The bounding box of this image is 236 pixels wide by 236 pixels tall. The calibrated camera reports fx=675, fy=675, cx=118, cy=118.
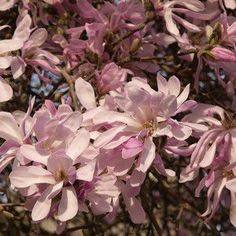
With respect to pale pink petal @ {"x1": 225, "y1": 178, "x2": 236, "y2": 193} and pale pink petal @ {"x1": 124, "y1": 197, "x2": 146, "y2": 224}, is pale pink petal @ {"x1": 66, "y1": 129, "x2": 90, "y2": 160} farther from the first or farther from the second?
pale pink petal @ {"x1": 225, "y1": 178, "x2": 236, "y2": 193}

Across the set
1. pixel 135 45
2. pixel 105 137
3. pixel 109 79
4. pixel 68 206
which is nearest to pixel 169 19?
pixel 135 45

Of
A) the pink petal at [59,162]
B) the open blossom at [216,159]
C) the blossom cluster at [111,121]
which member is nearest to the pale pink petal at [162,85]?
the blossom cluster at [111,121]

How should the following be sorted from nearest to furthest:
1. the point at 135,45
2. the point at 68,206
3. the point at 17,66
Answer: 1. the point at 68,206
2. the point at 17,66
3. the point at 135,45

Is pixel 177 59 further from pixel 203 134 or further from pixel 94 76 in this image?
pixel 203 134

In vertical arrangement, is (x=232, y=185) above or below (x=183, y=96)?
below

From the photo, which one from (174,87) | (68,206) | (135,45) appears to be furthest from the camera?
(135,45)

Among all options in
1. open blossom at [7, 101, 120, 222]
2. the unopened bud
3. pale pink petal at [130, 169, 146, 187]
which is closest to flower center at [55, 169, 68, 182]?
open blossom at [7, 101, 120, 222]

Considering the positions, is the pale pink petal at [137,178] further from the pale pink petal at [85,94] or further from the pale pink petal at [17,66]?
the pale pink petal at [17,66]

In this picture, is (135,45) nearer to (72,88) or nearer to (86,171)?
(72,88)
